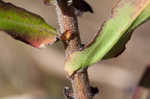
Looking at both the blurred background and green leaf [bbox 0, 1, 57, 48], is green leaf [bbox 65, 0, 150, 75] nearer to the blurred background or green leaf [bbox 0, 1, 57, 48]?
green leaf [bbox 0, 1, 57, 48]

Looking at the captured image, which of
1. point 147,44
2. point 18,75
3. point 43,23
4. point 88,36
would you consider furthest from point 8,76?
point 43,23

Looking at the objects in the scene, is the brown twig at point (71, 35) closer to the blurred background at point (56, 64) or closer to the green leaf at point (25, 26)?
the green leaf at point (25, 26)

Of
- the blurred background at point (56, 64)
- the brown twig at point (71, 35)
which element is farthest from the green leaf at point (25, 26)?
the blurred background at point (56, 64)

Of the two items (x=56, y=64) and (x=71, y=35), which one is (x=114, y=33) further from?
(x=56, y=64)

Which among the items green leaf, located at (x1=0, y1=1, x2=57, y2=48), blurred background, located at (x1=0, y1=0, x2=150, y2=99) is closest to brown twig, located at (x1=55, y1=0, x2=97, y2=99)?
green leaf, located at (x1=0, y1=1, x2=57, y2=48)

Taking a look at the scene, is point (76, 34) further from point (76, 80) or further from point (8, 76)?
point (8, 76)
